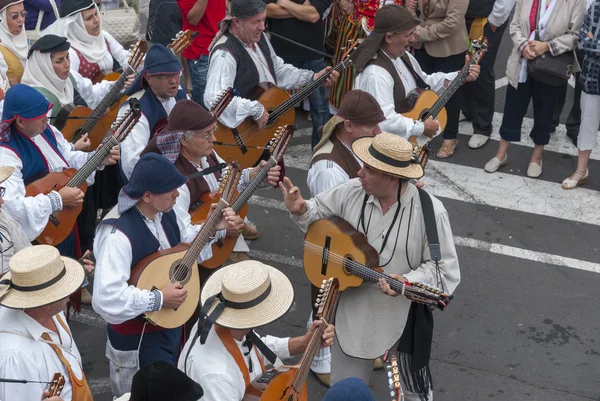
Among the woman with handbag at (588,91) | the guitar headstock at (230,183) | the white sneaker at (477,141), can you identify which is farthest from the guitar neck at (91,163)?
the white sneaker at (477,141)

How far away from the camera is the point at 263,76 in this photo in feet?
25.0

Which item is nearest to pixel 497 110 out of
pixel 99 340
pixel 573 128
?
pixel 573 128

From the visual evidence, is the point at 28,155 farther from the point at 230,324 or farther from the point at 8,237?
the point at 230,324

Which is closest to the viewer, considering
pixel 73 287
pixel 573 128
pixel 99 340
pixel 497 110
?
pixel 73 287

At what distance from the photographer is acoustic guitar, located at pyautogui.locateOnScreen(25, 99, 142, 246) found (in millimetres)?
6094

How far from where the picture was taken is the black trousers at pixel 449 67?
9.19 meters

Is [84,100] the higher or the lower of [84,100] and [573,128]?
the higher

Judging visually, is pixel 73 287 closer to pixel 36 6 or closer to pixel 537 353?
pixel 537 353

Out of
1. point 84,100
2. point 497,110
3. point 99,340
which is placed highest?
point 84,100

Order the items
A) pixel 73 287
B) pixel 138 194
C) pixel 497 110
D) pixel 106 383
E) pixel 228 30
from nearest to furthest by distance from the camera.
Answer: pixel 73 287 → pixel 138 194 → pixel 106 383 → pixel 228 30 → pixel 497 110

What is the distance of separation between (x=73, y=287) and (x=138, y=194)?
0.80 meters

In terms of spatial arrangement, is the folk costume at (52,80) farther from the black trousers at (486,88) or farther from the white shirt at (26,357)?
the black trousers at (486,88)

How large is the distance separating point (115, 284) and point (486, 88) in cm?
610

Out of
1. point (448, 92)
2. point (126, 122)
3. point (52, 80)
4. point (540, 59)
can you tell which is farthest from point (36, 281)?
point (540, 59)
